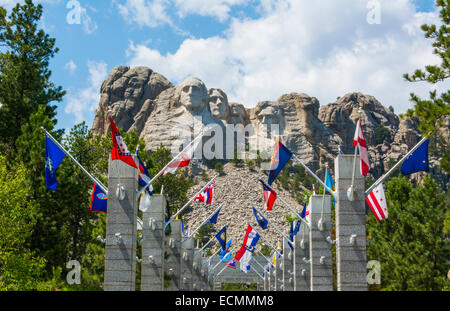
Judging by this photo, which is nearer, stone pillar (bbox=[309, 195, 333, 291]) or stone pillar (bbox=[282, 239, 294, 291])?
stone pillar (bbox=[309, 195, 333, 291])

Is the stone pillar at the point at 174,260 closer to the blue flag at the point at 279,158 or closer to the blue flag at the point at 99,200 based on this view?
the blue flag at the point at 99,200

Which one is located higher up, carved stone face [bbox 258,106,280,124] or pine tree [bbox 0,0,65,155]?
carved stone face [bbox 258,106,280,124]

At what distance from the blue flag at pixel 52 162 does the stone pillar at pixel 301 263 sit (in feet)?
50.0

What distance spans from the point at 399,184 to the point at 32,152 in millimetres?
21507

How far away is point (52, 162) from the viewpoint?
721 inches

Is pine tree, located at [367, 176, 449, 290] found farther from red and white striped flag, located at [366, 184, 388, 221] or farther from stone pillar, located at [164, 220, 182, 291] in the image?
red and white striped flag, located at [366, 184, 388, 221]

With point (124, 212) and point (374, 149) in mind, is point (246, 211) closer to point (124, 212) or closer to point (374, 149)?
point (374, 149)

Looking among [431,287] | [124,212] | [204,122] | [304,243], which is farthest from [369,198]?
[204,122]

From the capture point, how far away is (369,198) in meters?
19.0

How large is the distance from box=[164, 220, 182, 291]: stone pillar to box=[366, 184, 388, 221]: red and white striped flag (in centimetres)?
1265

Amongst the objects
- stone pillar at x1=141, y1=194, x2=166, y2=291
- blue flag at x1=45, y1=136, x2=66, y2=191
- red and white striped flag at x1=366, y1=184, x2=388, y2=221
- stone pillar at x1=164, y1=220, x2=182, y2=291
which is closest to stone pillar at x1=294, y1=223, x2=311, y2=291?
stone pillar at x1=164, y1=220, x2=182, y2=291


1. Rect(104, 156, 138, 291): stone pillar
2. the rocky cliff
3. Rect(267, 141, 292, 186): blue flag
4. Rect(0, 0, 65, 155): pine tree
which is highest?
the rocky cliff

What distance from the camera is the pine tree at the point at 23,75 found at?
3397 centimetres

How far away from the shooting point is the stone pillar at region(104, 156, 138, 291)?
18172 mm
